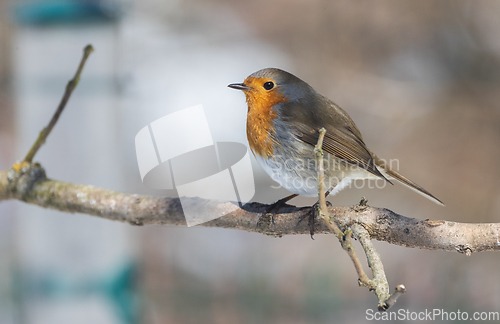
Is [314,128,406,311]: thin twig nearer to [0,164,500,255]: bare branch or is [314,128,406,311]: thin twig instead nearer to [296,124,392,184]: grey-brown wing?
[0,164,500,255]: bare branch

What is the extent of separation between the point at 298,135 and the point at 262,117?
0.10 meters

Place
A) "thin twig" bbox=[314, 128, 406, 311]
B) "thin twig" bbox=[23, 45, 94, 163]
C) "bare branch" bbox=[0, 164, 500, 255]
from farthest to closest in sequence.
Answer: "thin twig" bbox=[23, 45, 94, 163] → "bare branch" bbox=[0, 164, 500, 255] → "thin twig" bbox=[314, 128, 406, 311]

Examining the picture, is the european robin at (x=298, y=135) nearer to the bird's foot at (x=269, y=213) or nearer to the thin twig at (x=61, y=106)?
the bird's foot at (x=269, y=213)

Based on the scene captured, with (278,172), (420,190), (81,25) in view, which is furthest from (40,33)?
(420,190)

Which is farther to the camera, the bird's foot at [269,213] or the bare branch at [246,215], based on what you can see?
the bird's foot at [269,213]

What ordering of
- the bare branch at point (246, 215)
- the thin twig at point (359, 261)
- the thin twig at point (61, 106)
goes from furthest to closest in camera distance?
the thin twig at point (61, 106)
the bare branch at point (246, 215)
the thin twig at point (359, 261)

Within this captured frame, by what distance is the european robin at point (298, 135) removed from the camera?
932 millimetres

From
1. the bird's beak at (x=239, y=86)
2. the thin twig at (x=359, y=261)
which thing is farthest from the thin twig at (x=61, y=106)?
the thin twig at (x=359, y=261)

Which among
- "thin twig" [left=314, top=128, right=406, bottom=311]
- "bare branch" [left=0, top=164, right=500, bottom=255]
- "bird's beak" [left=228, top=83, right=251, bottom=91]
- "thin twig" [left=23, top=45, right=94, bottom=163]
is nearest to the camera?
"thin twig" [left=314, top=128, right=406, bottom=311]

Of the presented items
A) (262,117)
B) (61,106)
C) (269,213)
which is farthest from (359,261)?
(61,106)

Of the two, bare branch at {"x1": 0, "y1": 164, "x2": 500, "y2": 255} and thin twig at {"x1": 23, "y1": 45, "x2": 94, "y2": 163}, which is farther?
thin twig at {"x1": 23, "y1": 45, "x2": 94, "y2": 163}

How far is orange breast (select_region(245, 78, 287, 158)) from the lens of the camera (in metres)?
0.94

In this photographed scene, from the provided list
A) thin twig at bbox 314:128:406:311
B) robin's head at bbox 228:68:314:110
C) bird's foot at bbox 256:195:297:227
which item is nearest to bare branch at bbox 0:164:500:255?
bird's foot at bbox 256:195:297:227

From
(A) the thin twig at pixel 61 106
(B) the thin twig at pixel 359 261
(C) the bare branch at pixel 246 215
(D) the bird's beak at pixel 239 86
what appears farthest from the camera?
(A) the thin twig at pixel 61 106
